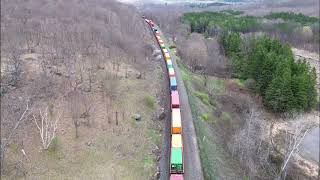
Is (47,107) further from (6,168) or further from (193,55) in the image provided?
(193,55)

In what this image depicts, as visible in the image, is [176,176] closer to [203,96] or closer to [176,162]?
[176,162]

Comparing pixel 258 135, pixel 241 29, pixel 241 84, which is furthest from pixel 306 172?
pixel 241 29

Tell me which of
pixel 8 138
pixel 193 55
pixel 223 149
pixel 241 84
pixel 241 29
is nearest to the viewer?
pixel 8 138

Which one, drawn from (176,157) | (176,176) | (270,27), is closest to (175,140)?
(176,157)

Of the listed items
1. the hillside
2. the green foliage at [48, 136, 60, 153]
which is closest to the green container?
the hillside

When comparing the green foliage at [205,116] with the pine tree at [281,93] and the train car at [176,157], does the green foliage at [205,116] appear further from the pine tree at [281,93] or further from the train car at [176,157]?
the pine tree at [281,93]

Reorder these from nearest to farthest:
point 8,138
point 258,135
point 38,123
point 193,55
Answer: point 8,138
point 38,123
point 258,135
point 193,55

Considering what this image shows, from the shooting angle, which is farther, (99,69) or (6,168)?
(99,69)
